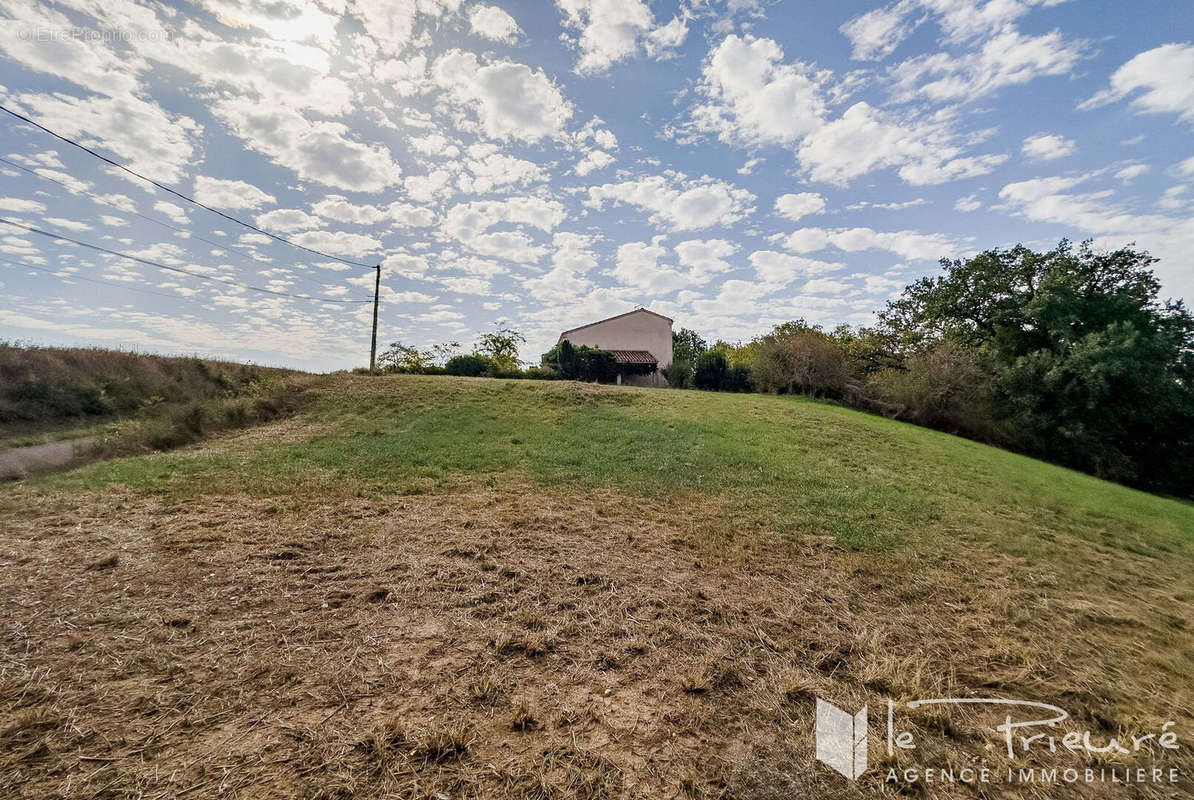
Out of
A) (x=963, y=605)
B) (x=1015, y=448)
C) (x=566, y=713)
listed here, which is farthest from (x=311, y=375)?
(x=1015, y=448)

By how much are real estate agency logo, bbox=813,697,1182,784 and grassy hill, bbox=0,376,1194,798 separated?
0.19ft

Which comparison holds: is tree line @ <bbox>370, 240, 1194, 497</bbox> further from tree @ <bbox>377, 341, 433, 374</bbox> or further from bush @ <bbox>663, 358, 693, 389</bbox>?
tree @ <bbox>377, 341, 433, 374</bbox>

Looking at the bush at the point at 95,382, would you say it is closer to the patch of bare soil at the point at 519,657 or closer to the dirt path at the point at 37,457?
the dirt path at the point at 37,457

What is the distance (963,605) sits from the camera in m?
4.43

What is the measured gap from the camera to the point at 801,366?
24.7 meters

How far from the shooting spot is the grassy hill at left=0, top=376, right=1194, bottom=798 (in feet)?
7.49

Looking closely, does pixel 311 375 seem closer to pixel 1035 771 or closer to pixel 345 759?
pixel 345 759

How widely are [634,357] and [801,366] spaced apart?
13.4 metres

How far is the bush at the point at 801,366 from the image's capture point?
24.4 metres

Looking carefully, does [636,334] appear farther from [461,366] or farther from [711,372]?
[461,366]

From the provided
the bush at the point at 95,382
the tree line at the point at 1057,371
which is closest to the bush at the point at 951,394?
the tree line at the point at 1057,371

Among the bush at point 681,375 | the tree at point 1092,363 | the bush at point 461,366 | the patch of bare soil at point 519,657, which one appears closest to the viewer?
the patch of bare soil at point 519,657

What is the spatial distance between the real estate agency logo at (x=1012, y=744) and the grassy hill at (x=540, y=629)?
2.3 inches

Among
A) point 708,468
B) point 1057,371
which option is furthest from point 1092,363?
point 708,468
